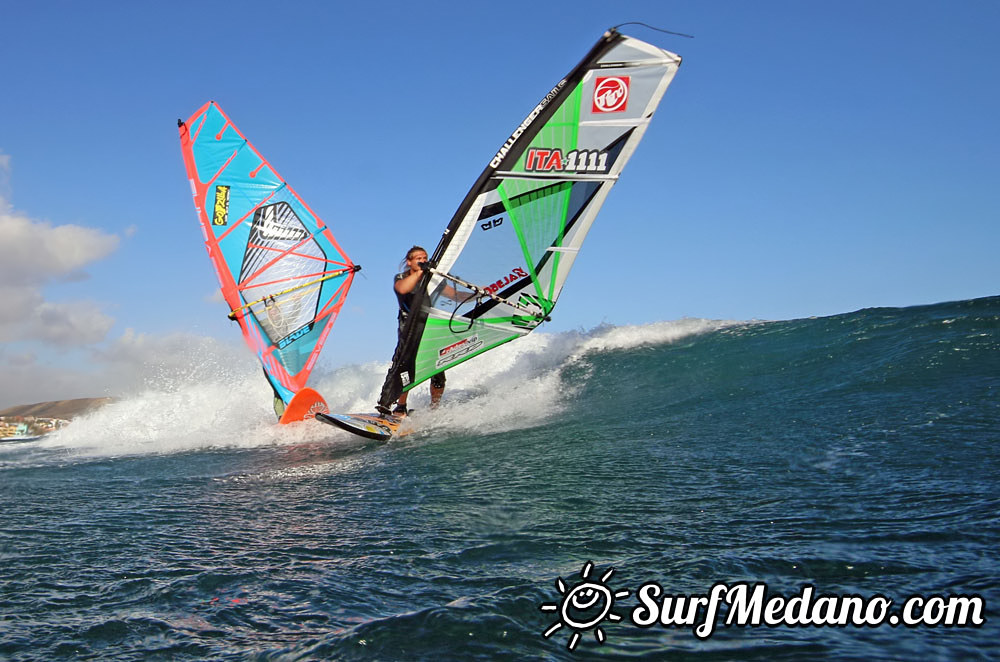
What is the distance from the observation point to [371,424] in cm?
754

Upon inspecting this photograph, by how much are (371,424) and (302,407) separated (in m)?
2.17

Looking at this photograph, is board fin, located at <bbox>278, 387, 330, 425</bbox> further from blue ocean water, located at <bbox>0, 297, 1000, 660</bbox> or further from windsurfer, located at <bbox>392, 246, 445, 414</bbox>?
windsurfer, located at <bbox>392, 246, 445, 414</bbox>

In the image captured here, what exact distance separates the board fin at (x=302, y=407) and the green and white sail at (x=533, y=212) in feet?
5.41

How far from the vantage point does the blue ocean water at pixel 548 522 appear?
7.30ft

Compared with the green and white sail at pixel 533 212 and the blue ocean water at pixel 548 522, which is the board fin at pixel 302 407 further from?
the green and white sail at pixel 533 212

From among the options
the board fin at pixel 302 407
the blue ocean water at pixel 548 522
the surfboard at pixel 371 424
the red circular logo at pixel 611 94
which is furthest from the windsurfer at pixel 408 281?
the red circular logo at pixel 611 94

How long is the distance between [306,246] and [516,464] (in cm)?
601

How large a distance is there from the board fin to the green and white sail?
1.65 m

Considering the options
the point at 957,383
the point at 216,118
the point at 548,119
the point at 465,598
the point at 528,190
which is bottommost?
the point at 465,598

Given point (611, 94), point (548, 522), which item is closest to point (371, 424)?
point (611, 94)

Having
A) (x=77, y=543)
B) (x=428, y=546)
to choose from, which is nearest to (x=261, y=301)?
(x=77, y=543)

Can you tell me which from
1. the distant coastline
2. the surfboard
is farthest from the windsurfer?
the distant coastline

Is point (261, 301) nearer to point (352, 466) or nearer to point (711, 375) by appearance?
point (352, 466)

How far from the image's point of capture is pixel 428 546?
324 cm
